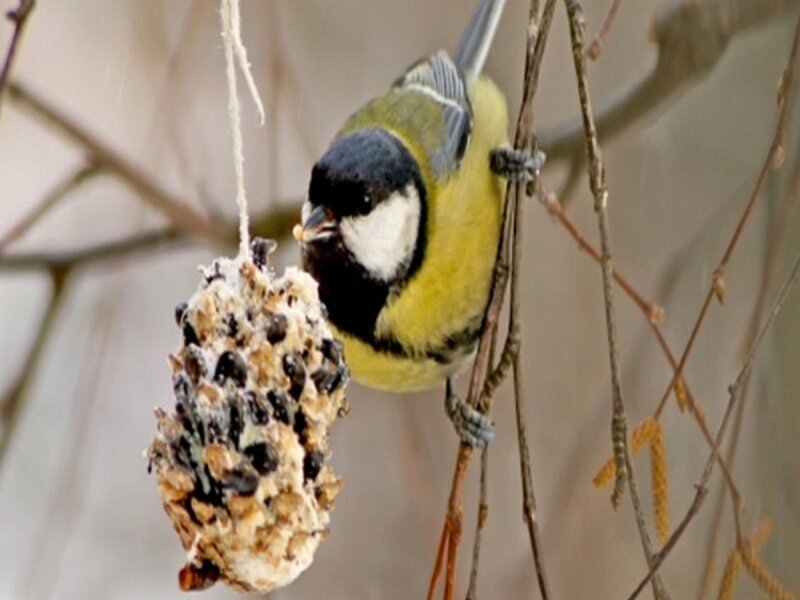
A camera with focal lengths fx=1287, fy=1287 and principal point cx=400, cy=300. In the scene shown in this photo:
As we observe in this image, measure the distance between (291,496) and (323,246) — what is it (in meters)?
0.37

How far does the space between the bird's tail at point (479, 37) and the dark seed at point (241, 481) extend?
0.58 meters

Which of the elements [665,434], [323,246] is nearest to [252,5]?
[323,246]

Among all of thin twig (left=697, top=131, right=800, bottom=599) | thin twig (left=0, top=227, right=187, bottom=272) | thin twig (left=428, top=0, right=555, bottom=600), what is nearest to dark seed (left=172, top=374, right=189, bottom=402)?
thin twig (left=428, top=0, right=555, bottom=600)

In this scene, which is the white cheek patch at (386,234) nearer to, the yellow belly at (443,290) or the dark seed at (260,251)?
the yellow belly at (443,290)

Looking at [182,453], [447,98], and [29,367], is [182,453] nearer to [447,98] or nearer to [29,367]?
[447,98]

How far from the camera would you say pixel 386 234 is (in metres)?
0.88

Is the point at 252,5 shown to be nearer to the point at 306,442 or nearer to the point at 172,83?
the point at 172,83

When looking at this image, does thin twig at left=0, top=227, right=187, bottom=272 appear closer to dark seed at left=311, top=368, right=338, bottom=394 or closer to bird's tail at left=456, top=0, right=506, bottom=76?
bird's tail at left=456, top=0, right=506, bottom=76

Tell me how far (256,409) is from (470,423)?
0.73ft

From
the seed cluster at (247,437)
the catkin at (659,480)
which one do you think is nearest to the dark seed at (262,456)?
the seed cluster at (247,437)

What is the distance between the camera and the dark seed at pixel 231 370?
0.53m

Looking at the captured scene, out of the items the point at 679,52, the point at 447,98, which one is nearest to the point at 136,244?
the point at 447,98

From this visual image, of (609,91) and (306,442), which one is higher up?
(609,91)

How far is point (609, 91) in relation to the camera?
116 cm
